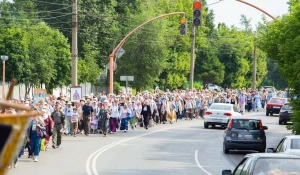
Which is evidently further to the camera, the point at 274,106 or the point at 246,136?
the point at 274,106

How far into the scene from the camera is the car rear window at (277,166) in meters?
10.1

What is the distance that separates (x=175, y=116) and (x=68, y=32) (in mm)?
39408

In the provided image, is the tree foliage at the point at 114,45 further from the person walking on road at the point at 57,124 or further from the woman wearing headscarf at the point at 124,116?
the person walking on road at the point at 57,124

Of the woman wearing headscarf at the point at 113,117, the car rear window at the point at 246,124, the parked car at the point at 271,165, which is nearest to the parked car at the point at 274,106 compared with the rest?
the woman wearing headscarf at the point at 113,117

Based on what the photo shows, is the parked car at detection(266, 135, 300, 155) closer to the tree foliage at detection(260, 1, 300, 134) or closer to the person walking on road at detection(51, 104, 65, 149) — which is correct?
the tree foliage at detection(260, 1, 300, 134)

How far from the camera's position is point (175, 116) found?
161ft

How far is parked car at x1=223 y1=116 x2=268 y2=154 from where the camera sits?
89.9ft

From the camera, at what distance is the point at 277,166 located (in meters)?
10.3

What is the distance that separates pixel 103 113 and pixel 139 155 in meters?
9.77

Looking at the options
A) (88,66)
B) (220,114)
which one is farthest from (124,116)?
(88,66)

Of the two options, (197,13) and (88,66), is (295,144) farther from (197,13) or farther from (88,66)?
(88,66)

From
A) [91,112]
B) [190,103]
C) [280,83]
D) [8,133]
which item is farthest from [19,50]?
[280,83]

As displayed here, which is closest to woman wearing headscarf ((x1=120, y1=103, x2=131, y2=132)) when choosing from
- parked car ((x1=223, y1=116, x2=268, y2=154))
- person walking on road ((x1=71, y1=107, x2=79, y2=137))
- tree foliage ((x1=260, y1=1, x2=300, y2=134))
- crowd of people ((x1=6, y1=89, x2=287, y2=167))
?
crowd of people ((x1=6, y1=89, x2=287, y2=167))

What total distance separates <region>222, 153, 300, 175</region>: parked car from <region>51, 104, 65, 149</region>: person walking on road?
17.2 metres
